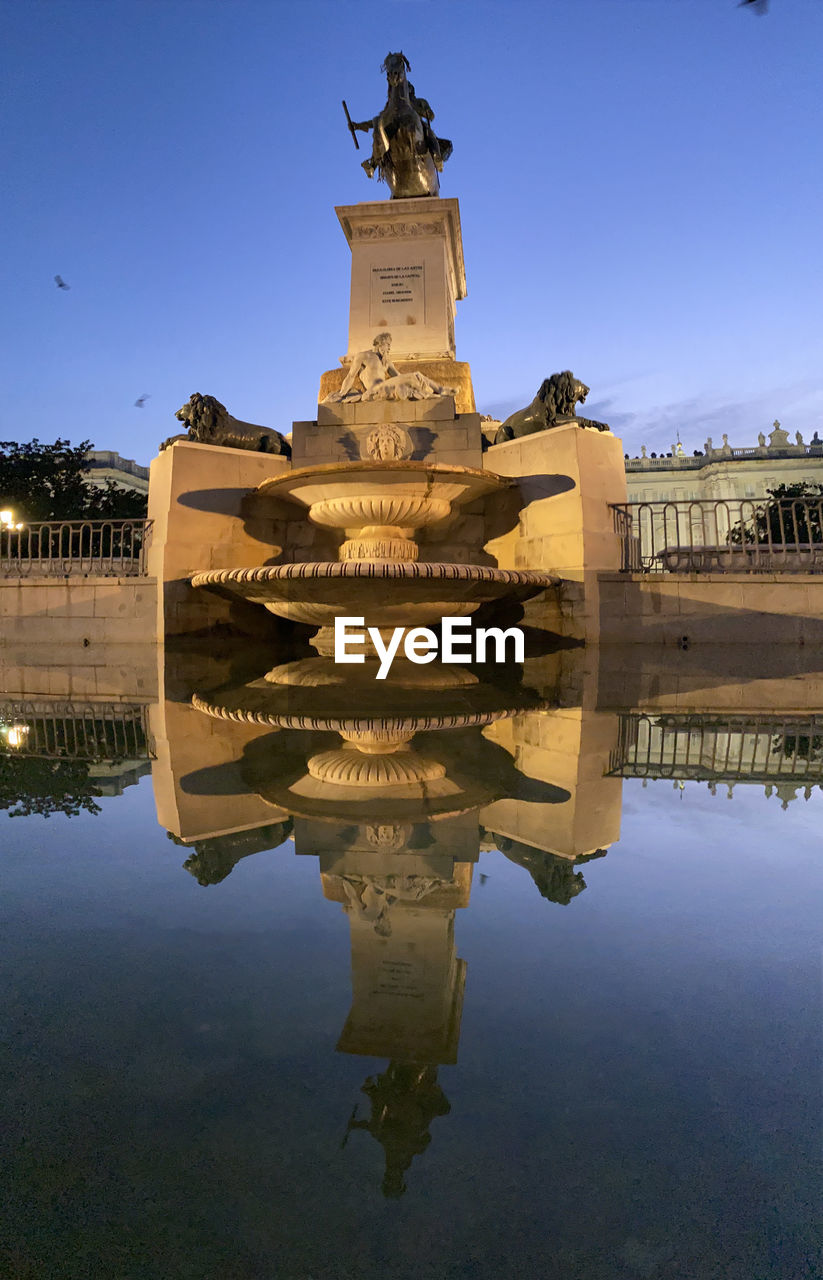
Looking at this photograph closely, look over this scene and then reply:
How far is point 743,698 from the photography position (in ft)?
20.0

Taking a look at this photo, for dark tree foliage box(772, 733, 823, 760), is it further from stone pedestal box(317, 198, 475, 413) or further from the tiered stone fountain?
stone pedestal box(317, 198, 475, 413)

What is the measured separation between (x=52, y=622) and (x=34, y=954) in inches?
456

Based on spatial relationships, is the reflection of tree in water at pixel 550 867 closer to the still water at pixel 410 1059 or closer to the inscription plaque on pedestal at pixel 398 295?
the still water at pixel 410 1059

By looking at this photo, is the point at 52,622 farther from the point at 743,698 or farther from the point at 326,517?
the point at 743,698

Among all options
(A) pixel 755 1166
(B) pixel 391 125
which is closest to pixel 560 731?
(A) pixel 755 1166

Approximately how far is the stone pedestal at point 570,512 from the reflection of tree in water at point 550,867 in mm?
8520

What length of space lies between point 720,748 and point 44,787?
11.0 ft

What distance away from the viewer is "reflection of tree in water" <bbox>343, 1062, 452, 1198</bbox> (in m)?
0.92

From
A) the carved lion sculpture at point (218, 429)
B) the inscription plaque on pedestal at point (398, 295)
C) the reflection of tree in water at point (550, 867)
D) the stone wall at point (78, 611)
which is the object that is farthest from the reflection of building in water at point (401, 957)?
the inscription plaque on pedestal at point (398, 295)

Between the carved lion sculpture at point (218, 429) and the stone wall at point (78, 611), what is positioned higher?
the carved lion sculpture at point (218, 429)

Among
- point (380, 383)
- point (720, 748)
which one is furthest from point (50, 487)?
point (720, 748)

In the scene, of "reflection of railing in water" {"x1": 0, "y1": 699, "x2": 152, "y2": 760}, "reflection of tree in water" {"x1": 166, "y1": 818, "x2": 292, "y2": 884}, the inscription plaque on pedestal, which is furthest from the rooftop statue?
"reflection of tree in water" {"x1": 166, "y1": 818, "x2": 292, "y2": 884}

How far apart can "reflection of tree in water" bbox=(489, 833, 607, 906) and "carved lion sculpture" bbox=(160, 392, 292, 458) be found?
1070 centimetres

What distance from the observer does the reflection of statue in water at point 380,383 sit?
11.9 m
